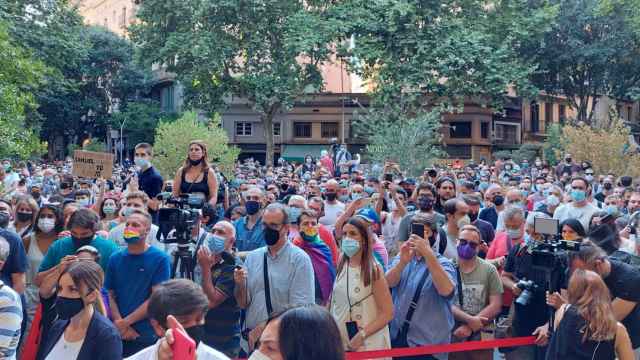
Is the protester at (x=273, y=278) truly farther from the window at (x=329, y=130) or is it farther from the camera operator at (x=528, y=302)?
the window at (x=329, y=130)

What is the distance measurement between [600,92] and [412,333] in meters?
41.1

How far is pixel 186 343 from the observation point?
3.21 metres

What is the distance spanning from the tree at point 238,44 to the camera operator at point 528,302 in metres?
25.8

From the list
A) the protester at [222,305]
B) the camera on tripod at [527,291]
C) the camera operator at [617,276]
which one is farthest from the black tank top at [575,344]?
the protester at [222,305]

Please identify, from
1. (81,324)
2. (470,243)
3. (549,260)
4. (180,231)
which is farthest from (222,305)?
(549,260)

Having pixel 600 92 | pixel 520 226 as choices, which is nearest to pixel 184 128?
pixel 520 226

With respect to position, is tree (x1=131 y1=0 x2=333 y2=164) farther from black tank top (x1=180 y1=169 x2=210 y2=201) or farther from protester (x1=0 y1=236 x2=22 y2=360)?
protester (x1=0 y1=236 x2=22 y2=360)

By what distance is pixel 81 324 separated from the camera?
4633 millimetres

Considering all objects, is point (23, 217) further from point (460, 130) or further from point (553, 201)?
point (460, 130)

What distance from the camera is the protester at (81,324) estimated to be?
453 centimetres

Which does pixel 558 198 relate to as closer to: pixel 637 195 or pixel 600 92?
pixel 637 195

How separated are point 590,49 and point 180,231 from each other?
37328 millimetres

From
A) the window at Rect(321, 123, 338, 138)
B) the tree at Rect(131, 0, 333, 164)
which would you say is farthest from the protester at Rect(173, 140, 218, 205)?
the window at Rect(321, 123, 338, 138)

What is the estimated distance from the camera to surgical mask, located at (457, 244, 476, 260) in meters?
6.66
